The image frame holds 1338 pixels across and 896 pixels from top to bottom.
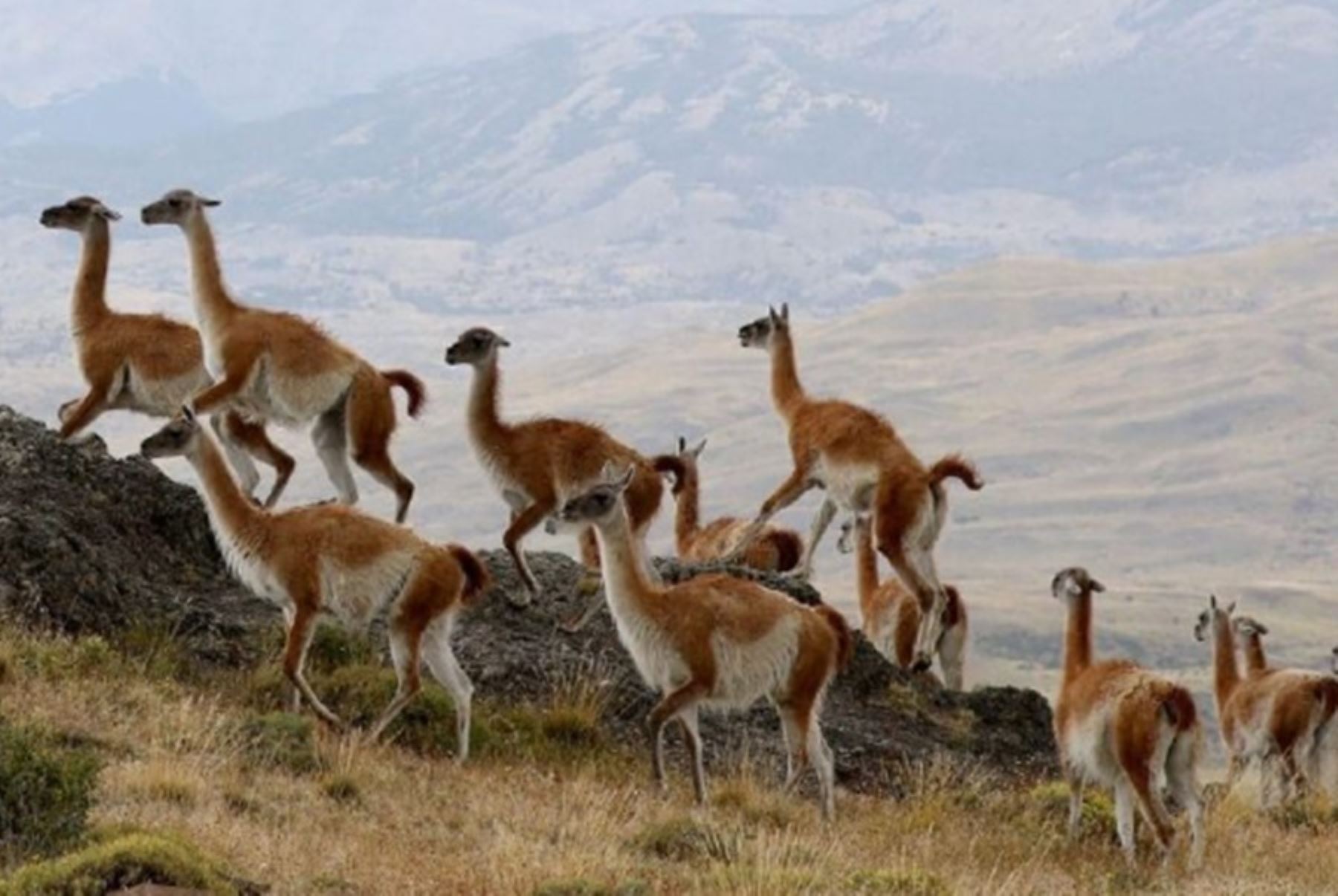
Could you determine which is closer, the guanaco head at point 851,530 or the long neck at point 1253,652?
the guanaco head at point 851,530

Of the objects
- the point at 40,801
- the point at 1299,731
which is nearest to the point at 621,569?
the point at 40,801

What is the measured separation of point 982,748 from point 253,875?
987 cm

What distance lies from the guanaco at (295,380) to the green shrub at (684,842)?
5.08 meters

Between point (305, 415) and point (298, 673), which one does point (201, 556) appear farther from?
point (298, 673)

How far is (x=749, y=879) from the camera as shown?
11.4 metres

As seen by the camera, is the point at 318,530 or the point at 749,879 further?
the point at 318,530

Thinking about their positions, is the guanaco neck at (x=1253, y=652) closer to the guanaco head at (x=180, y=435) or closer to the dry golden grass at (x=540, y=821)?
the dry golden grass at (x=540, y=821)

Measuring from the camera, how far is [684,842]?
519 inches

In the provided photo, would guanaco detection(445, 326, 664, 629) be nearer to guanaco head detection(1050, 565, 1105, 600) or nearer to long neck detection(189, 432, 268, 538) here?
long neck detection(189, 432, 268, 538)

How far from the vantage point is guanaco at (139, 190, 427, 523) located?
17203 millimetres

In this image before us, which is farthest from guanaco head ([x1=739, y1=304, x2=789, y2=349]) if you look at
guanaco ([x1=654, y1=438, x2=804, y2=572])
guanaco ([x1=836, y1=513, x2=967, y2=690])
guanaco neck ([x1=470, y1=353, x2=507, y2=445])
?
guanaco neck ([x1=470, y1=353, x2=507, y2=445])

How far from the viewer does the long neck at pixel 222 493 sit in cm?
1511

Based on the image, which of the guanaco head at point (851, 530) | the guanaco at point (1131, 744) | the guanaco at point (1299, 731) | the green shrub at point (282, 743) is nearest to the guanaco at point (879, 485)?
the guanaco head at point (851, 530)

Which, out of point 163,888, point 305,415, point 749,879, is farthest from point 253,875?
point 305,415
